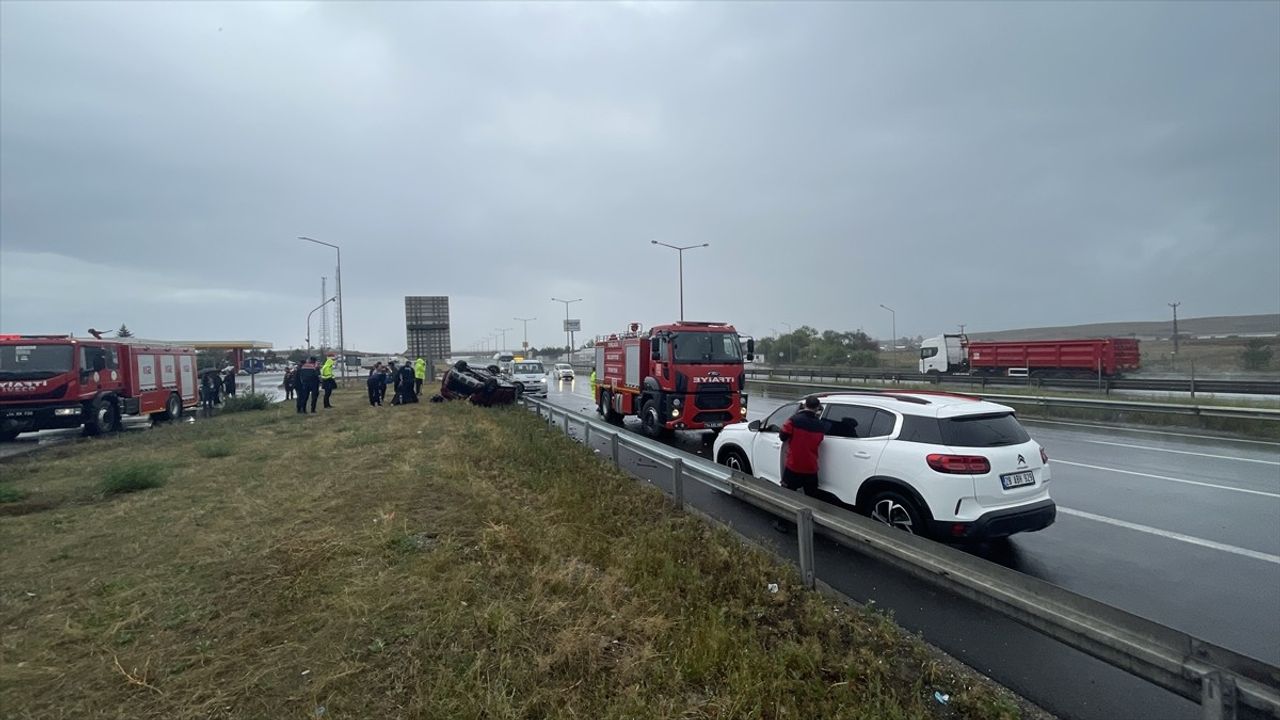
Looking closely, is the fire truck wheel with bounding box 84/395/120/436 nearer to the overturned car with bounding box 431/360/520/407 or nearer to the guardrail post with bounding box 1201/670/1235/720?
the overturned car with bounding box 431/360/520/407

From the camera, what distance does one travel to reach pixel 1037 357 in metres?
30.3

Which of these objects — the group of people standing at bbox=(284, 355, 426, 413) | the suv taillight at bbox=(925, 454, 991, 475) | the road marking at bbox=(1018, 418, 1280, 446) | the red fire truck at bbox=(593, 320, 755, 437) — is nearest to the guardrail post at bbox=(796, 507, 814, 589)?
the suv taillight at bbox=(925, 454, 991, 475)

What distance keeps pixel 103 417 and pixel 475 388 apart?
31.0 ft

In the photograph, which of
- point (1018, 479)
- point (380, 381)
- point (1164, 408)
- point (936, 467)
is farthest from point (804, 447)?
point (380, 381)

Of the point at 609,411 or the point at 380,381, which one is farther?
the point at 380,381

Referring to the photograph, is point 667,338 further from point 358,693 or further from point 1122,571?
point 358,693

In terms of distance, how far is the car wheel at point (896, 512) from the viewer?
5613 mm

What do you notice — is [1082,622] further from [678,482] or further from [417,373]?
[417,373]

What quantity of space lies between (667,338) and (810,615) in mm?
8981

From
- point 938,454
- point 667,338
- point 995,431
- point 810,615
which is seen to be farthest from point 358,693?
point 667,338

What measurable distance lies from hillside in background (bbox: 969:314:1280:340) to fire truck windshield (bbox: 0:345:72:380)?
5644 centimetres

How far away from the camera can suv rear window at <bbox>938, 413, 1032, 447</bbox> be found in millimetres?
5500

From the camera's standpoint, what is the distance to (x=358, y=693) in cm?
315

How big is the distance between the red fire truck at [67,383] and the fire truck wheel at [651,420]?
1388cm
